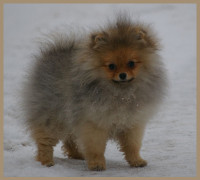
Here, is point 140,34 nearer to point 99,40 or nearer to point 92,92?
point 99,40

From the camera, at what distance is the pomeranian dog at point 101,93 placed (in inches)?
168

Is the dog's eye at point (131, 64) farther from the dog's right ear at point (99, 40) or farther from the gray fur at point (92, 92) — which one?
the dog's right ear at point (99, 40)

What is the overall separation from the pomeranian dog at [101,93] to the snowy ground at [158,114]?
1.16ft

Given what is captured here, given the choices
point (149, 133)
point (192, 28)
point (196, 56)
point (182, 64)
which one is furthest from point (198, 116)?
point (192, 28)

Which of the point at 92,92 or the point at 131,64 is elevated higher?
the point at 131,64

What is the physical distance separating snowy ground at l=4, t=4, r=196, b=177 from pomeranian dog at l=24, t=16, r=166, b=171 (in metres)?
0.35

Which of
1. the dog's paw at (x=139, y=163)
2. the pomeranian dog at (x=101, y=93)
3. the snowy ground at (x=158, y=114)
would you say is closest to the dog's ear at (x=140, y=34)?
the pomeranian dog at (x=101, y=93)

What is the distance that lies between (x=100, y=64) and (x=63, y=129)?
1.06m

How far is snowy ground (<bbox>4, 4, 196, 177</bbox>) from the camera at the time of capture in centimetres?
449

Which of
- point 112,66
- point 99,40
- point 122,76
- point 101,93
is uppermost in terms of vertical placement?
point 99,40

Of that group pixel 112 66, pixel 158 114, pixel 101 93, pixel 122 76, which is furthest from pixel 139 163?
pixel 158 114

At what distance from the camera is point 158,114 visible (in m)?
6.39

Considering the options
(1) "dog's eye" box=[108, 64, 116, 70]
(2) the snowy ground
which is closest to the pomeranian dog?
(1) "dog's eye" box=[108, 64, 116, 70]

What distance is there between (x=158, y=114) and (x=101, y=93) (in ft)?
7.54
